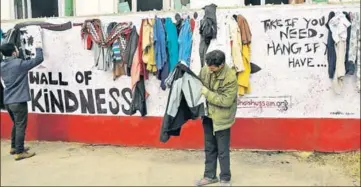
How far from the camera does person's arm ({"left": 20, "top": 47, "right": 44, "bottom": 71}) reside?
6918 mm

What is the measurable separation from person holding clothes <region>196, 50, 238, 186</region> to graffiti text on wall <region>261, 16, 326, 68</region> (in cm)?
154

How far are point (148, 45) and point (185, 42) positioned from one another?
0.53 m

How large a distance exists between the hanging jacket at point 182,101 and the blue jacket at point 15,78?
237 cm

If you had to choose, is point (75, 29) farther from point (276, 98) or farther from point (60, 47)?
point (276, 98)

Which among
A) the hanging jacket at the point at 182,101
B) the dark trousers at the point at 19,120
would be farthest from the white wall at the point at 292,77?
the dark trousers at the point at 19,120

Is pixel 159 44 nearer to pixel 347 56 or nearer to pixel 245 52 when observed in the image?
pixel 245 52

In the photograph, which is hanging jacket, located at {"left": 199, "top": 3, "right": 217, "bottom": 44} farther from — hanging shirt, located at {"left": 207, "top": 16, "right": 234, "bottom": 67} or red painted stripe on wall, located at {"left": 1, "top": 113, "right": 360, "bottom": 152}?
red painted stripe on wall, located at {"left": 1, "top": 113, "right": 360, "bottom": 152}

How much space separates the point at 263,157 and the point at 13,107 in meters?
3.52

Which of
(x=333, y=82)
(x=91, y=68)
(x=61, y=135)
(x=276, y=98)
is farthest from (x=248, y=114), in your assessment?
(x=61, y=135)

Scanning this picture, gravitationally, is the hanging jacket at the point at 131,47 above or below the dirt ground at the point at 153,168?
above

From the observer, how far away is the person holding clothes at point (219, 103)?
17.0 feet

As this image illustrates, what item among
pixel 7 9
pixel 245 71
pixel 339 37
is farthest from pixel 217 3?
pixel 7 9

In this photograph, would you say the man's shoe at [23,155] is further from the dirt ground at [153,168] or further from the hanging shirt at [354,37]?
the hanging shirt at [354,37]

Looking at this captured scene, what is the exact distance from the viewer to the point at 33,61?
6984 millimetres
